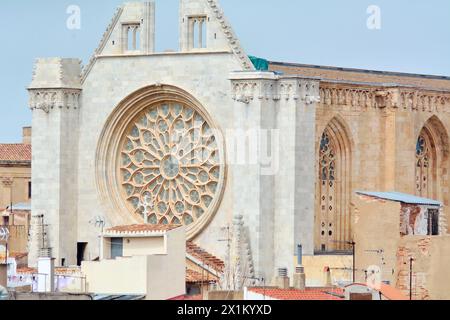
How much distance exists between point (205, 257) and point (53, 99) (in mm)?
7623

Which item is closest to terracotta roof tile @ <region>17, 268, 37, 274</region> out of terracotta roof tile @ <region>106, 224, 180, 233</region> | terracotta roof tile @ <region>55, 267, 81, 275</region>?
terracotta roof tile @ <region>55, 267, 81, 275</region>

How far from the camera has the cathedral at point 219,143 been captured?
269 feet

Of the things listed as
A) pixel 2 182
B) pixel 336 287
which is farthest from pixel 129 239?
pixel 2 182

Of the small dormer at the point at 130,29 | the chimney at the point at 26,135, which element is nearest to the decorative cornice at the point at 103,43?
the small dormer at the point at 130,29

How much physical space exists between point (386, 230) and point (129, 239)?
25.6ft

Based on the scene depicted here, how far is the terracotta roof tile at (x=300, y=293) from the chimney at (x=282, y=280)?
6.73 ft

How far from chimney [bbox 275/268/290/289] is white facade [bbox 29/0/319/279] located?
9.73 ft

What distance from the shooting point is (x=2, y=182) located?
343 feet

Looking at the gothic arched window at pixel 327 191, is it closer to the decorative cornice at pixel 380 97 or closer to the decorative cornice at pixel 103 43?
the decorative cornice at pixel 380 97

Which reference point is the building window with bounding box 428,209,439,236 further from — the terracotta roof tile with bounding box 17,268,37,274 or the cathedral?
the terracotta roof tile with bounding box 17,268,37,274

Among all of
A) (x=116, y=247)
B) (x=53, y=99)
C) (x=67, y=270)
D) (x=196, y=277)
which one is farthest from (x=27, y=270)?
(x=53, y=99)

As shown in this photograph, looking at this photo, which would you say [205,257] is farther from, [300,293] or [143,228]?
[300,293]

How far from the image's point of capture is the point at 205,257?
274ft
